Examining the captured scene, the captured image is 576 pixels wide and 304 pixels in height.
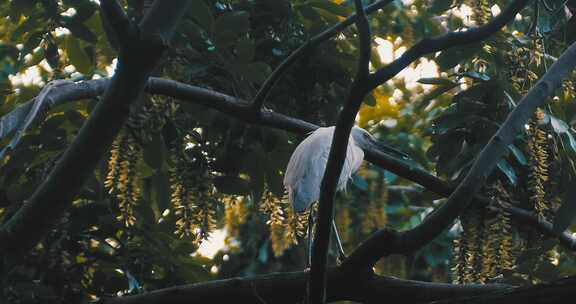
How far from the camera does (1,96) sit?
2.72m

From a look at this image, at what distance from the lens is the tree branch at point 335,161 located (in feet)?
5.47

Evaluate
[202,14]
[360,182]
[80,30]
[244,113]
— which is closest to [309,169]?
[244,113]

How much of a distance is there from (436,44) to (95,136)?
678mm

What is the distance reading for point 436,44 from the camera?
68.4 inches

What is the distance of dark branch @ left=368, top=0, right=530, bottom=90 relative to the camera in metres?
1.67

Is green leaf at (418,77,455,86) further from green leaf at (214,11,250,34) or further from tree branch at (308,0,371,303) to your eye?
tree branch at (308,0,371,303)

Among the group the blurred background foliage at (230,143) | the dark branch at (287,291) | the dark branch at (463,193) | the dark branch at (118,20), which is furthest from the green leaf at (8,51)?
the dark branch at (463,193)

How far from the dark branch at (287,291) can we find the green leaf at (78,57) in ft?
2.86

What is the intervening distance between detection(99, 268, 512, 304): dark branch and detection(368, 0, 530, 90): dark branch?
610 millimetres

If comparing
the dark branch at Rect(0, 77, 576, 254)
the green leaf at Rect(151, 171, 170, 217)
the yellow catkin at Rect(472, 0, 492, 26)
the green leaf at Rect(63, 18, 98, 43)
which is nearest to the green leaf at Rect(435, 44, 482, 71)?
the yellow catkin at Rect(472, 0, 492, 26)

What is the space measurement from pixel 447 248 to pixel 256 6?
221 centimetres

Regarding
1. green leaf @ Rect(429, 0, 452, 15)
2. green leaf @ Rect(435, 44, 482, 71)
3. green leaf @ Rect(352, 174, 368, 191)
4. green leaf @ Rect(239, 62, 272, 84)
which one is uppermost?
green leaf @ Rect(429, 0, 452, 15)

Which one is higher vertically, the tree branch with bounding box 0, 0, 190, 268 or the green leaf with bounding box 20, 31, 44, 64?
the green leaf with bounding box 20, 31, 44, 64

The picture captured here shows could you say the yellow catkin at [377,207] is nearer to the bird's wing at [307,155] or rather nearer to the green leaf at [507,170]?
the bird's wing at [307,155]
